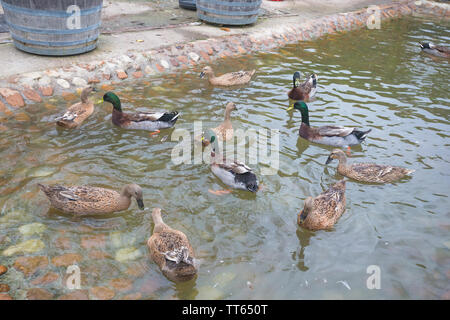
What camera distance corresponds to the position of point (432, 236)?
511 cm

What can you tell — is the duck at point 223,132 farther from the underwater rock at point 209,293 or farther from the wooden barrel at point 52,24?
the wooden barrel at point 52,24

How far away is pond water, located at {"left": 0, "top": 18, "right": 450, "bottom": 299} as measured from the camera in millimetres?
4348

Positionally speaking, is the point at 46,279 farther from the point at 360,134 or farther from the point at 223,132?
the point at 360,134

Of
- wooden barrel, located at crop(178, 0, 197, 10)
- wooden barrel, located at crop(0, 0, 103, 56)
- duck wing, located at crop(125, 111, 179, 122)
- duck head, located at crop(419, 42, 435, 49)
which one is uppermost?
wooden barrel, located at crop(178, 0, 197, 10)

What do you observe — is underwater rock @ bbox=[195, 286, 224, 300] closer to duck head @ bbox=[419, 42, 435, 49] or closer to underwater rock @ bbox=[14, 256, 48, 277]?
underwater rock @ bbox=[14, 256, 48, 277]

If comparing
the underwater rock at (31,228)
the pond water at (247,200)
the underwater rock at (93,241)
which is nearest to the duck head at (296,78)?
the pond water at (247,200)

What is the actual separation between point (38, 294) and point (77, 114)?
3.93 metres

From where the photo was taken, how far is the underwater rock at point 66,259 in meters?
4.35

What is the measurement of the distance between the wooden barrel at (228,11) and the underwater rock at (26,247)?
31.1 feet

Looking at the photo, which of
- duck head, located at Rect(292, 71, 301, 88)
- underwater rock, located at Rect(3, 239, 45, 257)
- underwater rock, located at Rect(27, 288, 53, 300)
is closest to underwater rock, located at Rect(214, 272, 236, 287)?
underwater rock, located at Rect(27, 288, 53, 300)

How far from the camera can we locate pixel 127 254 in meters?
→ 4.58

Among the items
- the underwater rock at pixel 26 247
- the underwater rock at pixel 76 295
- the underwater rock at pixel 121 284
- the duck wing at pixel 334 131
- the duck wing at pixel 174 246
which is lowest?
the underwater rock at pixel 76 295

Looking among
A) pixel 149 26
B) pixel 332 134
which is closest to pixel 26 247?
pixel 332 134

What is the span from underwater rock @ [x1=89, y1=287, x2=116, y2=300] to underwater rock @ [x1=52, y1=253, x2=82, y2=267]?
490 millimetres
